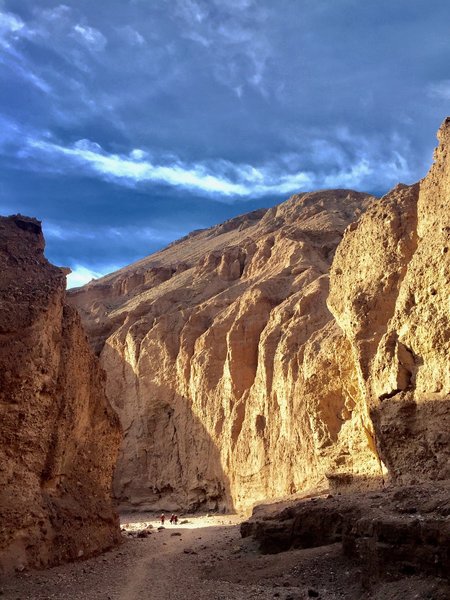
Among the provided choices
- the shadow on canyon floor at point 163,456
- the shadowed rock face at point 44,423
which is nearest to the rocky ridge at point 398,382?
the shadowed rock face at point 44,423

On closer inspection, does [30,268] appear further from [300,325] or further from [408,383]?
[300,325]

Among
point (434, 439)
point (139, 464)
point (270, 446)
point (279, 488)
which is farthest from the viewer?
point (139, 464)

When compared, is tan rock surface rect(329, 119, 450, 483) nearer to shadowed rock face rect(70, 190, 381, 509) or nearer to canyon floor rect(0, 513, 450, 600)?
shadowed rock face rect(70, 190, 381, 509)

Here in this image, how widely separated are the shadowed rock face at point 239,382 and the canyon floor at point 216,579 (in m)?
4.71

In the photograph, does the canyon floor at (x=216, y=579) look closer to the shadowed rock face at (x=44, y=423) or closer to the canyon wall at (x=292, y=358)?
the shadowed rock face at (x=44, y=423)

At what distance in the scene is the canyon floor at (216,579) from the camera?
895 cm

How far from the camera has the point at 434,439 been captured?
11.9m

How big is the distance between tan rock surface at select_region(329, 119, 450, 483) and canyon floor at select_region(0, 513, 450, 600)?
10.0ft

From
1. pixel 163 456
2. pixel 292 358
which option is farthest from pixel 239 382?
pixel 163 456

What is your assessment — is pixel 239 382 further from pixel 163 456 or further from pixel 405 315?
pixel 405 315

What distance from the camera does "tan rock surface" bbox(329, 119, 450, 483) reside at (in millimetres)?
12219

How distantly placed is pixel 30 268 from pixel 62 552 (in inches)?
257

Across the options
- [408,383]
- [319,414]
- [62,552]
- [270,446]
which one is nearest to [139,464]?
[270,446]

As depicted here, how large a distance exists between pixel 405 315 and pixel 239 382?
57.3 feet
